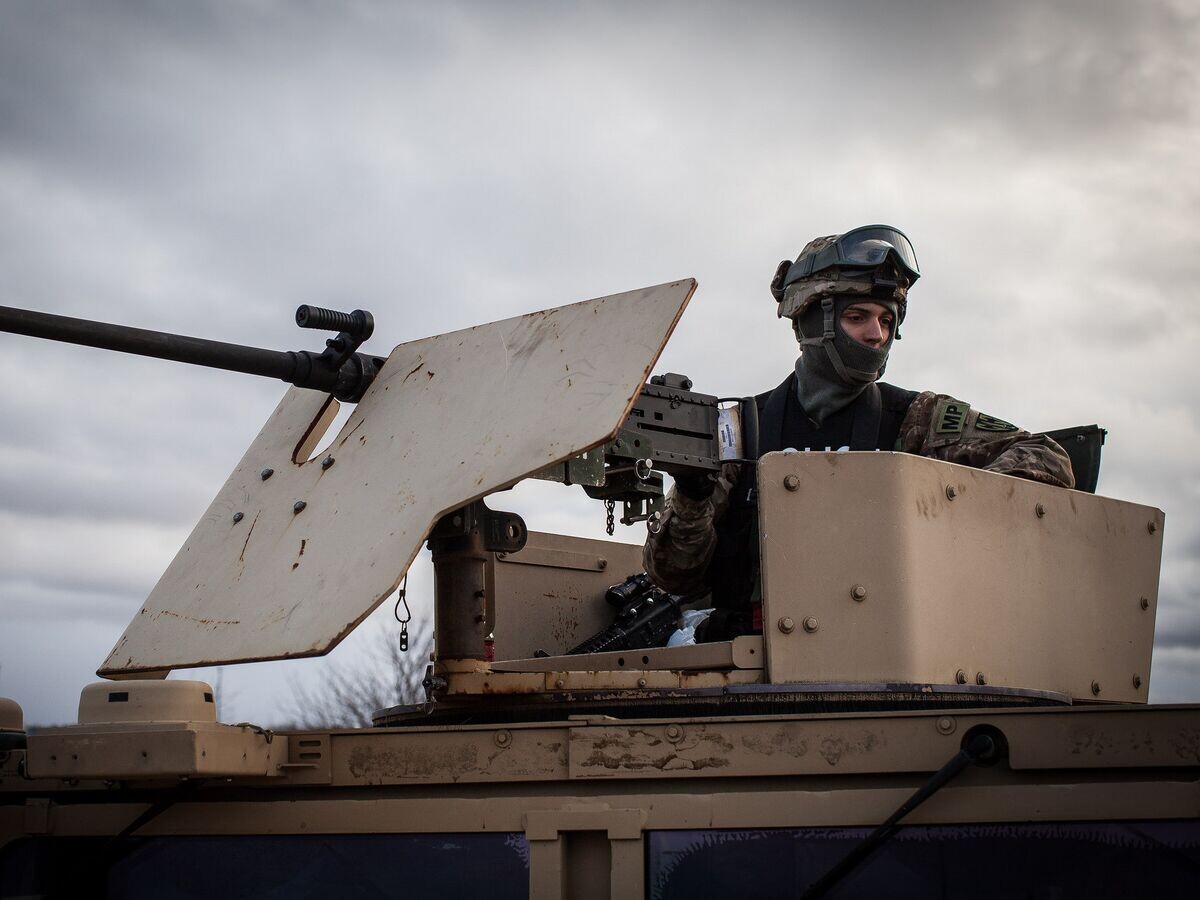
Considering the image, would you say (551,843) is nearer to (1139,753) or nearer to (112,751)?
(112,751)

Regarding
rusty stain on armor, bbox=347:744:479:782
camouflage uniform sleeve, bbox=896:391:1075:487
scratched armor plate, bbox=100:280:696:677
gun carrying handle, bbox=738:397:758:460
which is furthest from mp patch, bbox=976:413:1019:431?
rusty stain on armor, bbox=347:744:479:782

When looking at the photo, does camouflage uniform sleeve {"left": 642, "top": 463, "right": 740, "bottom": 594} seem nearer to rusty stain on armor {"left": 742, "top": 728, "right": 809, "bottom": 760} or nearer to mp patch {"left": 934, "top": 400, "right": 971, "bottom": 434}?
mp patch {"left": 934, "top": 400, "right": 971, "bottom": 434}

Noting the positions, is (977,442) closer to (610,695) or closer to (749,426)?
→ (749,426)

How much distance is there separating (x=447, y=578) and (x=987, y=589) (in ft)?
5.09

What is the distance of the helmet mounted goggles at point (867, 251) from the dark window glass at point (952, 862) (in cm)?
248

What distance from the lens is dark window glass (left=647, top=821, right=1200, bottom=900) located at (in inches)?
126

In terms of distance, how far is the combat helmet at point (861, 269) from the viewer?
17.5 feet

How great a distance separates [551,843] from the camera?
3547 mm

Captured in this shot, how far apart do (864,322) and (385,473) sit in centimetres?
196

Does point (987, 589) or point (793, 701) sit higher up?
point (987, 589)

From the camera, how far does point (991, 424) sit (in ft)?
17.0

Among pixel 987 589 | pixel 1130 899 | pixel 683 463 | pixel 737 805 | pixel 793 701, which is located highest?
pixel 683 463

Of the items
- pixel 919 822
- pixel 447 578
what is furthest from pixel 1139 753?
pixel 447 578

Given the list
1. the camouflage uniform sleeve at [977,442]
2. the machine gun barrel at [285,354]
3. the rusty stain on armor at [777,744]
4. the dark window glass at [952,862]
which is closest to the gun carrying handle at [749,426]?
the camouflage uniform sleeve at [977,442]
